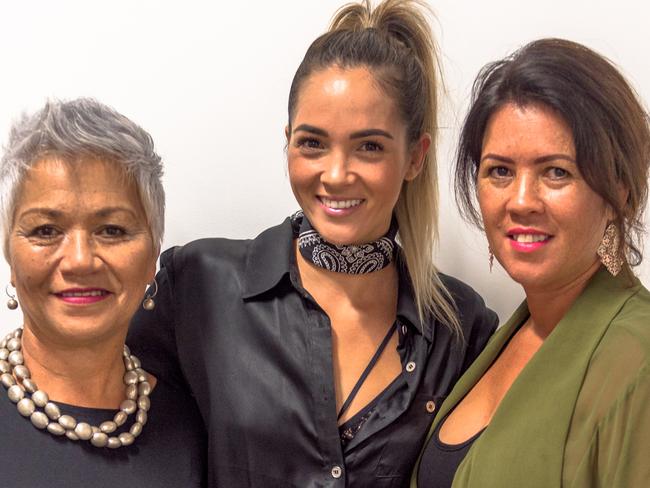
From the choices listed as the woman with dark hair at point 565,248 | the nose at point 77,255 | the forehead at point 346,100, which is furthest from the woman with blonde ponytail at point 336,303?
the nose at point 77,255

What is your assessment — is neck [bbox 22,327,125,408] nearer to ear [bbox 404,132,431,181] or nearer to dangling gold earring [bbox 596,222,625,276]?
ear [bbox 404,132,431,181]

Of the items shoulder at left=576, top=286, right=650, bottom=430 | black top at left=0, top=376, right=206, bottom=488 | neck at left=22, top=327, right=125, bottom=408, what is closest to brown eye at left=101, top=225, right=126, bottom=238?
neck at left=22, top=327, right=125, bottom=408

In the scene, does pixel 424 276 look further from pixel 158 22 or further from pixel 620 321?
pixel 158 22

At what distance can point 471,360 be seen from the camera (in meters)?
2.44

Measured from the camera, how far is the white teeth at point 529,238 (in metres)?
1.96

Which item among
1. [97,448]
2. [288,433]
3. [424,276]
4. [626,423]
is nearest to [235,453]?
[288,433]

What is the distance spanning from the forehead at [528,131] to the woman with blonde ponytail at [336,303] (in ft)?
1.04

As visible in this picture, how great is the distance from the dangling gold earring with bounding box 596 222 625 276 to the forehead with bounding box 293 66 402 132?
555 mm

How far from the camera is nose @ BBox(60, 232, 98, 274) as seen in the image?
6.28ft

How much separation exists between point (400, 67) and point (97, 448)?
108 centimetres

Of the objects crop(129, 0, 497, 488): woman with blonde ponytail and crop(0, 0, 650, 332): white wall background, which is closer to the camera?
crop(129, 0, 497, 488): woman with blonde ponytail

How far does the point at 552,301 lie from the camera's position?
82.6 inches

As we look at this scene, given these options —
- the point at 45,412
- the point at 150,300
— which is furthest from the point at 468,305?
the point at 45,412

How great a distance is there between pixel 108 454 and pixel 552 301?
0.98 m
